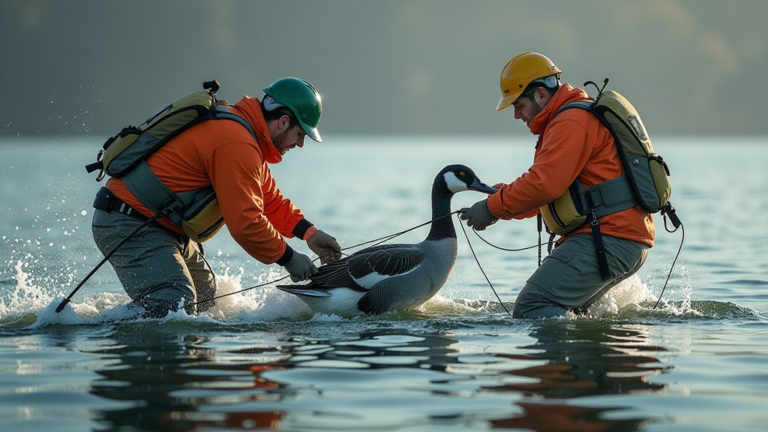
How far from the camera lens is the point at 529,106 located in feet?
32.2

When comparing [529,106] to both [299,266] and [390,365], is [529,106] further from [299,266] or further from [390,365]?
[390,365]

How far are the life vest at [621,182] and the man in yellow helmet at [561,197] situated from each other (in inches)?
2.6

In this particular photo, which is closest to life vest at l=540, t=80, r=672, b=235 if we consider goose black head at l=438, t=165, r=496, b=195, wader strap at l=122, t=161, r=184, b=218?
goose black head at l=438, t=165, r=496, b=195

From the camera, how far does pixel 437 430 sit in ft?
19.0

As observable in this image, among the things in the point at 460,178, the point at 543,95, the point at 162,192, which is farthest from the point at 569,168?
the point at 162,192

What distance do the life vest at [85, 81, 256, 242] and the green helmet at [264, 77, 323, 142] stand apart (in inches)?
17.1

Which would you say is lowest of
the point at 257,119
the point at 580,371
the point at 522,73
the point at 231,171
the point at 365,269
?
the point at 580,371

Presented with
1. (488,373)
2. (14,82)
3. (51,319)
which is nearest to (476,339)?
(488,373)

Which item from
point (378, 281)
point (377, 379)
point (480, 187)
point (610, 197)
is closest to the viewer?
point (377, 379)

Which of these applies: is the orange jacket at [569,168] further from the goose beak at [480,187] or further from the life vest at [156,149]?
the life vest at [156,149]

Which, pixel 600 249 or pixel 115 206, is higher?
pixel 115 206

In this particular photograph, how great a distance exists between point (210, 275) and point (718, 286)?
24.3ft

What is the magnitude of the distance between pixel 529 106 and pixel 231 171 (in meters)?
3.10

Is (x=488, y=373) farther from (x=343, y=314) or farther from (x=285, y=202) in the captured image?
(x=285, y=202)
